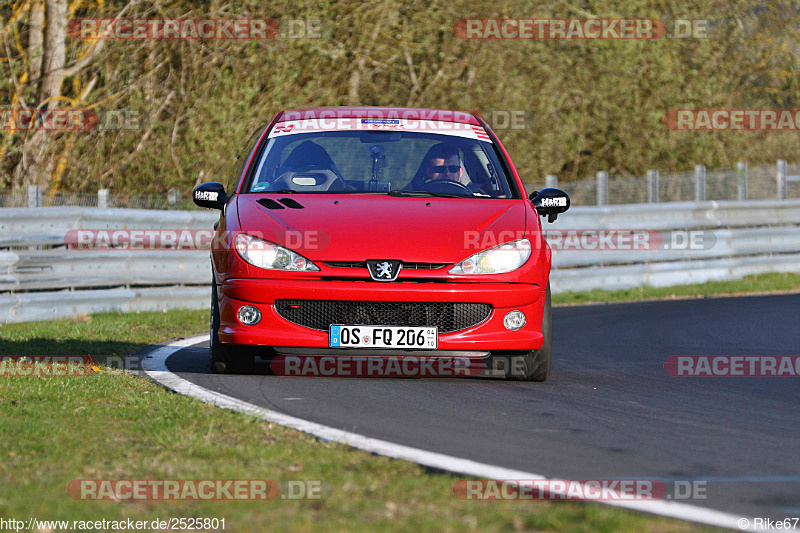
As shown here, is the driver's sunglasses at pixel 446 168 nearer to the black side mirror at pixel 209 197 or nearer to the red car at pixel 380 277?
the red car at pixel 380 277

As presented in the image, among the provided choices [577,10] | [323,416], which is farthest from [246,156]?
[577,10]

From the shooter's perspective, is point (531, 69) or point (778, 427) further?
point (531, 69)

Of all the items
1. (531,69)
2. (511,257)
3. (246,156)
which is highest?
(531,69)

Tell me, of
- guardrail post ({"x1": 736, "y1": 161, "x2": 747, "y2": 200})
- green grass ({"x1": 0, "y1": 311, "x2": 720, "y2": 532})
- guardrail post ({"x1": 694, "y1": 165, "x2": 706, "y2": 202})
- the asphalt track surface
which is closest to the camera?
green grass ({"x1": 0, "y1": 311, "x2": 720, "y2": 532})

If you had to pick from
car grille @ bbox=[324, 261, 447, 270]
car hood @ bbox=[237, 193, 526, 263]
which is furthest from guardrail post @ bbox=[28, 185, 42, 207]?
car grille @ bbox=[324, 261, 447, 270]

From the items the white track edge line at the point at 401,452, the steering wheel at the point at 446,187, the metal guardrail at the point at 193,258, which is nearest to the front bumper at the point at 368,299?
the white track edge line at the point at 401,452

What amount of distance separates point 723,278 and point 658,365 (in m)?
10.1

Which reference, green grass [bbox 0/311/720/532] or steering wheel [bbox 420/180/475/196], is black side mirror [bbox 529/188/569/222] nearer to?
steering wheel [bbox 420/180/475/196]

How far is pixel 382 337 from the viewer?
701cm

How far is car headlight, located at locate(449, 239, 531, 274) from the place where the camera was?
7.10 m

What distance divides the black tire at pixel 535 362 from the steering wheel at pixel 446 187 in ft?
3.17

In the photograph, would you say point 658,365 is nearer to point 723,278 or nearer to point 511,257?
point 511,257

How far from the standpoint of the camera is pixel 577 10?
28.0 meters

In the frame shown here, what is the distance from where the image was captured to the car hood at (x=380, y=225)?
7.05m
